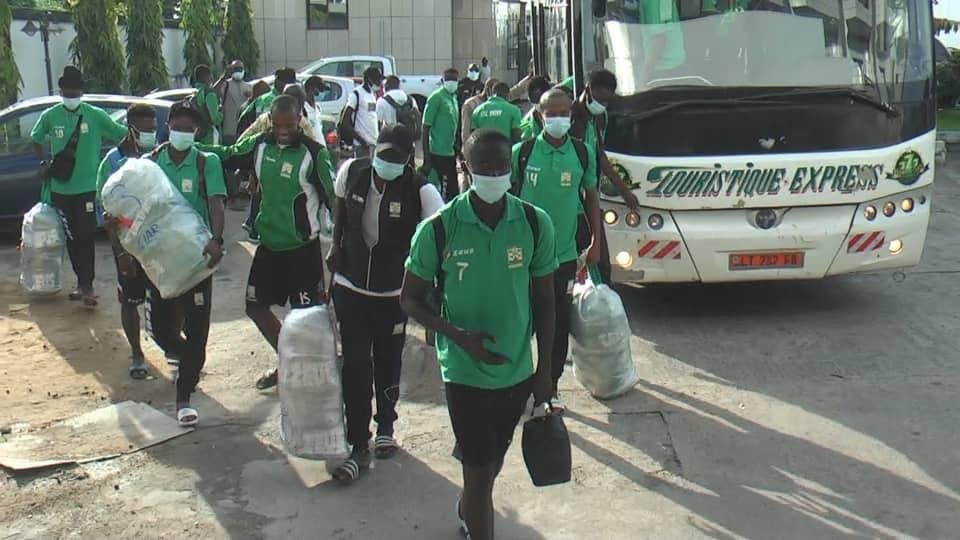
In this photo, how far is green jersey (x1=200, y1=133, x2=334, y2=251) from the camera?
5.82 metres

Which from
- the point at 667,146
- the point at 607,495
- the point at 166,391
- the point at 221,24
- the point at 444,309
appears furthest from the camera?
the point at 221,24

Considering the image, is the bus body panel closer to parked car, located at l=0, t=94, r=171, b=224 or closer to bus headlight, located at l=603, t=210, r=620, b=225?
bus headlight, located at l=603, t=210, r=620, b=225

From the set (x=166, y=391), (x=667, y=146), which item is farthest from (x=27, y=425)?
(x=667, y=146)

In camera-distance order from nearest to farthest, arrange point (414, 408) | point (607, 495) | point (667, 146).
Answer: point (607, 495)
point (414, 408)
point (667, 146)

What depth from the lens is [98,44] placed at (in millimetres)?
21234

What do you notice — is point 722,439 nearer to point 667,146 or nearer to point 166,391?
point 667,146

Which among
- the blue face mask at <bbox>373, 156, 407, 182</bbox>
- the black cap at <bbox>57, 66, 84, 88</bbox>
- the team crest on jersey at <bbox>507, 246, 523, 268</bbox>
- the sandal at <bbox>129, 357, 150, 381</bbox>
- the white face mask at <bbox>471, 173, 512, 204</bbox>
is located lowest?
the sandal at <bbox>129, 357, 150, 381</bbox>

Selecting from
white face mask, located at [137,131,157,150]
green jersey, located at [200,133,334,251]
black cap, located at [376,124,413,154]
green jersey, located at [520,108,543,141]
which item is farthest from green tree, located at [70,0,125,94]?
black cap, located at [376,124,413,154]

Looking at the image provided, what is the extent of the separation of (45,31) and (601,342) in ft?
59.1

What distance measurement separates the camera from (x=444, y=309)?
3936 millimetres

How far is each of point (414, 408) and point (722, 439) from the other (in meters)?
1.85

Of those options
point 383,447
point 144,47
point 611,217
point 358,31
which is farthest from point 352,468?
point 358,31

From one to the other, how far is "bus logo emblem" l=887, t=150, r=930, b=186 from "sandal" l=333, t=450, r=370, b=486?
4613mm

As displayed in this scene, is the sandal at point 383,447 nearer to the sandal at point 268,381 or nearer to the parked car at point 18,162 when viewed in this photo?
the sandal at point 268,381
